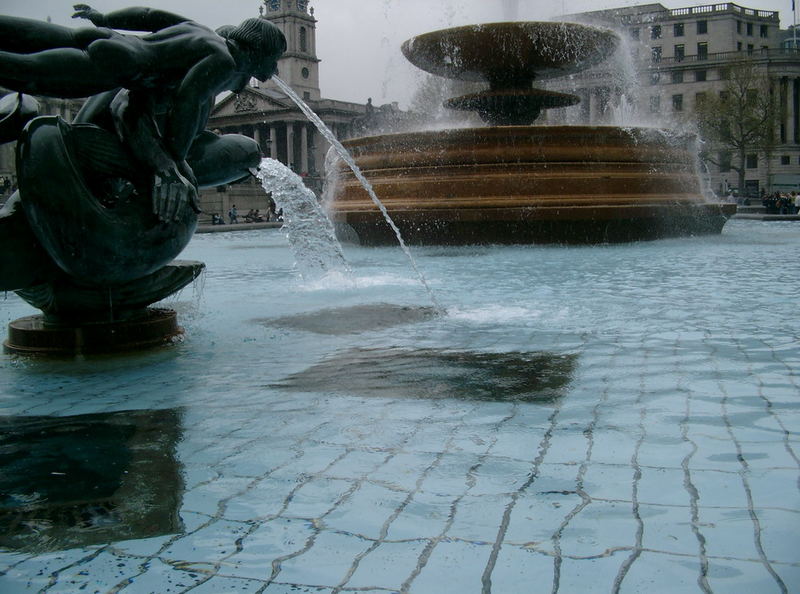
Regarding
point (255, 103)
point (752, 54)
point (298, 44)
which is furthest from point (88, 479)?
point (298, 44)

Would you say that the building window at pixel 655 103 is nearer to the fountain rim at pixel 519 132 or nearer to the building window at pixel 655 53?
the building window at pixel 655 53

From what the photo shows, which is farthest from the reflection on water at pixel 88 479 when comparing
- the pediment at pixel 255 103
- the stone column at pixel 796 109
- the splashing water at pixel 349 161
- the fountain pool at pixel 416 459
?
the pediment at pixel 255 103

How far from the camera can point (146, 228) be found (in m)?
4.36

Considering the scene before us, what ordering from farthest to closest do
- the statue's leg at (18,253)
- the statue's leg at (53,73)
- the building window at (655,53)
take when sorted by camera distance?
1. the building window at (655,53)
2. the statue's leg at (18,253)
3. the statue's leg at (53,73)

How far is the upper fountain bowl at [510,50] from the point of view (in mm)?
14492

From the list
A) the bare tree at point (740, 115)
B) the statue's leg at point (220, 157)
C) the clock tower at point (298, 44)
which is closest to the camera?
the statue's leg at point (220, 157)

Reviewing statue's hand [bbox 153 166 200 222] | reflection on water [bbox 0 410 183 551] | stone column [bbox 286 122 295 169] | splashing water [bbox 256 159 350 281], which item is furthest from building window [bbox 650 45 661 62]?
reflection on water [bbox 0 410 183 551]

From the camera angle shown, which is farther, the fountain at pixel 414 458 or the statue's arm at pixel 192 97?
the statue's arm at pixel 192 97

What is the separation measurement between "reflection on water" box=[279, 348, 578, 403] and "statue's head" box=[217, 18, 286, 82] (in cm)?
175

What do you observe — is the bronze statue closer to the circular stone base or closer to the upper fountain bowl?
the circular stone base

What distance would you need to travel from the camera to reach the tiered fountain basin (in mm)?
12664

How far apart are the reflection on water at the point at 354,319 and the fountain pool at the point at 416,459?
1.9 inches

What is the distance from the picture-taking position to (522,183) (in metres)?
12.7

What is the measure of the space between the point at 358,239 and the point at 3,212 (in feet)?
32.3
